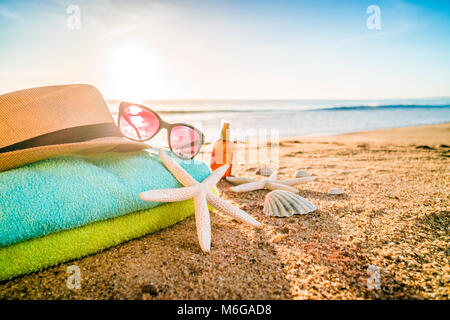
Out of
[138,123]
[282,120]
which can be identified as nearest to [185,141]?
[138,123]

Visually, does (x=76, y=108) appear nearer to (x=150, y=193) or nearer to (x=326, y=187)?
(x=150, y=193)

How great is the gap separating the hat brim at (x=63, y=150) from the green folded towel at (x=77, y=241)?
48 centimetres

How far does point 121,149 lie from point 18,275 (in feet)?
2.96

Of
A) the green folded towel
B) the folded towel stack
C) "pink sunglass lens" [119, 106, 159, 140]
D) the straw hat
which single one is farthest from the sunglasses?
the green folded towel

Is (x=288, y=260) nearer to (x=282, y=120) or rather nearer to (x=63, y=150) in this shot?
(x=63, y=150)

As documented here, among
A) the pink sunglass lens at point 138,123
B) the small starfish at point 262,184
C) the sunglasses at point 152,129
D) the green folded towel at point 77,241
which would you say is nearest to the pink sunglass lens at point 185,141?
the sunglasses at point 152,129

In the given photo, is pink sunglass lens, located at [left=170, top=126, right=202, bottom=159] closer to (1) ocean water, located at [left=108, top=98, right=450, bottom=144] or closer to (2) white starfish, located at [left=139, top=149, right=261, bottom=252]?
(2) white starfish, located at [left=139, top=149, right=261, bottom=252]

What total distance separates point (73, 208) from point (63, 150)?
1.39 feet

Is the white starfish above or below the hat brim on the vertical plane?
below

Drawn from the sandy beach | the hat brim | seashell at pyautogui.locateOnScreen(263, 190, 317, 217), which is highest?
the hat brim

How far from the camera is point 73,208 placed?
1.38 metres

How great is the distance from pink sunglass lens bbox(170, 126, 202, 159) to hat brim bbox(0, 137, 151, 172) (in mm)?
304

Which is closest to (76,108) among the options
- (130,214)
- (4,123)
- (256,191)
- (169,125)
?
(4,123)

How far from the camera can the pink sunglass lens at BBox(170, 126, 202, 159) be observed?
6.96ft
